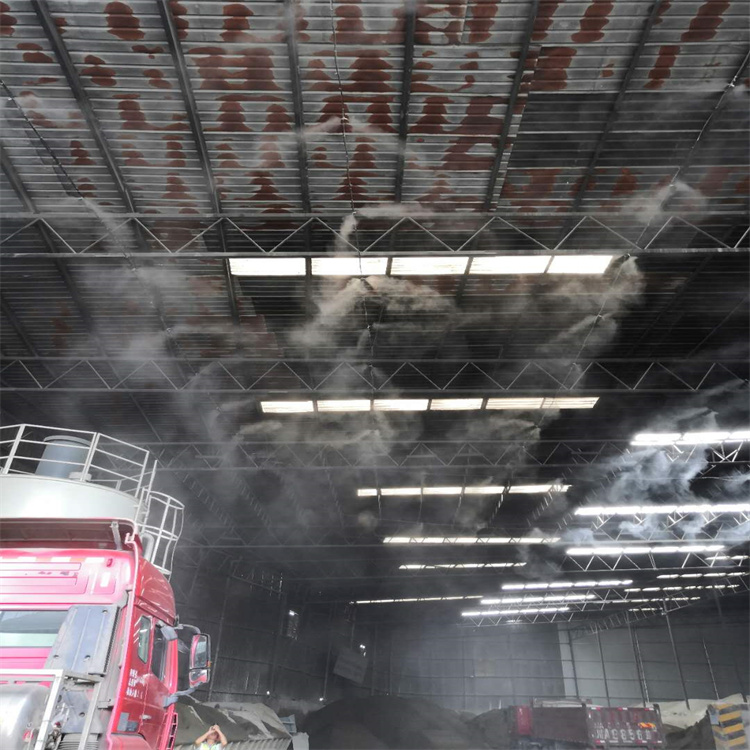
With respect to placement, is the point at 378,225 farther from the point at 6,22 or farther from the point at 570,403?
the point at 570,403

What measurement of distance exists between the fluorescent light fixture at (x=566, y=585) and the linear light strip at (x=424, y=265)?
2690cm

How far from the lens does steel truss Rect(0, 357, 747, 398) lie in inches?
562

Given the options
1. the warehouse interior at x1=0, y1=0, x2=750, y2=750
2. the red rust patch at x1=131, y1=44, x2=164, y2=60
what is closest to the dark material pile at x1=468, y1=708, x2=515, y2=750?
the warehouse interior at x1=0, y1=0, x2=750, y2=750

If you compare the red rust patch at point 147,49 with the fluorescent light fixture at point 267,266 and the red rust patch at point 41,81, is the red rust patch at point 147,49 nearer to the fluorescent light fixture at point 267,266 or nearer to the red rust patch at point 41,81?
the red rust patch at point 41,81

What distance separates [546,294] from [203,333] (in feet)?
25.1

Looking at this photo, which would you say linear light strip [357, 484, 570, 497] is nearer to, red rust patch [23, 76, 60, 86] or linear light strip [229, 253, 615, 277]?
linear light strip [229, 253, 615, 277]

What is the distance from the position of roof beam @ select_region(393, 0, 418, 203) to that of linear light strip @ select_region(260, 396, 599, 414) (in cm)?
644

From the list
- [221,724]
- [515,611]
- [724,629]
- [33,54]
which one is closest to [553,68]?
[33,54]

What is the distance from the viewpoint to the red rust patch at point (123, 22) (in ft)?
24.7

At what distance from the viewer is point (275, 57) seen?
8.12m

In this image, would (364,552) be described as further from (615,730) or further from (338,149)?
(338,149)

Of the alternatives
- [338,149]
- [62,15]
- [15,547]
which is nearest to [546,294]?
[338,149]

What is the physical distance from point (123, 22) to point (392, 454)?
13543 mm

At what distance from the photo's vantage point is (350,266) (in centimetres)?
1138
